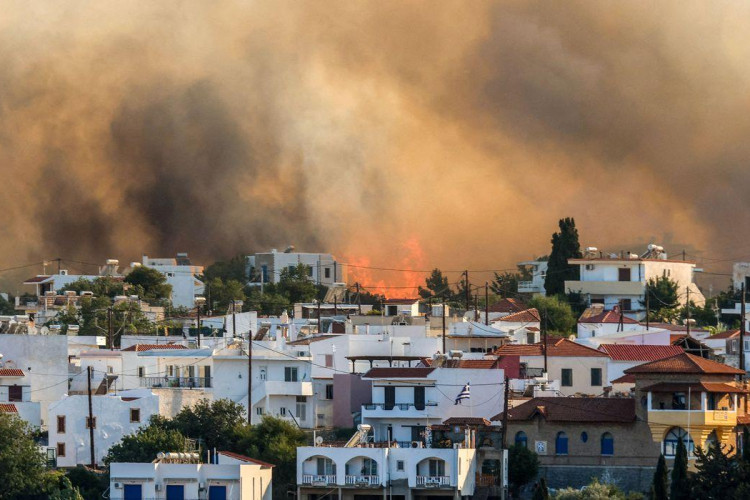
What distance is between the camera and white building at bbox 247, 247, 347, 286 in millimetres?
105250

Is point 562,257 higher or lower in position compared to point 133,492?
higher

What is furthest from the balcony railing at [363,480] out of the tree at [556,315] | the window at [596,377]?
the tree at [556,315]

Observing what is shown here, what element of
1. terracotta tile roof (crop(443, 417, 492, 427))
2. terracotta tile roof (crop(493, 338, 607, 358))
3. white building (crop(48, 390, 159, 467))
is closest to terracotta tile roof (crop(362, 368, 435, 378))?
terracotta tile roof (crop(443, 417, 492, 427))

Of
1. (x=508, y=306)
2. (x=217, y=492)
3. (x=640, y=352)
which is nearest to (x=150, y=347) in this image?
(x=640, y=352)

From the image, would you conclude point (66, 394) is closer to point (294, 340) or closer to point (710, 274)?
point (294, 340)

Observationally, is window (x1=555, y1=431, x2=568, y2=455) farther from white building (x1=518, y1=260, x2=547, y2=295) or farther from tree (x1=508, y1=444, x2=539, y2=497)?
white building (x1=518, y1=260, x2=547, y2=295)

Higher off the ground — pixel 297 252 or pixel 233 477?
pixel 297 252

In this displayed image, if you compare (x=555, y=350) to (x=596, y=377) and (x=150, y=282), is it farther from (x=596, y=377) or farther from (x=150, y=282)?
(x=150, y=282)

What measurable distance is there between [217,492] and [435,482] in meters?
5.43

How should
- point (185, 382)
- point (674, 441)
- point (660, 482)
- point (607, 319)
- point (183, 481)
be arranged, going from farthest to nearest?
1. point (607, 319)
2. point (185, 382)
3. point (674, 441)
4. point (183, 481)
5. point (660, 482)

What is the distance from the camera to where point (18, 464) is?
184 ft

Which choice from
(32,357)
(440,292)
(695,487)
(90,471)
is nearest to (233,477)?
(90,471)

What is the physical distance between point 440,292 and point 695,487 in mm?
52755

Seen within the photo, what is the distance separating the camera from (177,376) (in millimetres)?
65875
